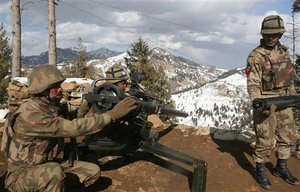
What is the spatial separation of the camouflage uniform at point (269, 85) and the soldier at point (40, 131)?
2163mm

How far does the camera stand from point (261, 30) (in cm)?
589

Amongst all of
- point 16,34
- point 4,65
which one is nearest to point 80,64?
point 4,65

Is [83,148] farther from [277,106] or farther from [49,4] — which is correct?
[49,4]

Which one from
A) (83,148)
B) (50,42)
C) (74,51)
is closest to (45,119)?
(83,148)

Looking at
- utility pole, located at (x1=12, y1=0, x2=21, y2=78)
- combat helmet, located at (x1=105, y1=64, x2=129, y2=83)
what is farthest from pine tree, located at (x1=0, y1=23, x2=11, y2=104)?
combat helmet, located at (x1=105, y1=64, x2=129, y2=83)

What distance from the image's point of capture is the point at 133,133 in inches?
244

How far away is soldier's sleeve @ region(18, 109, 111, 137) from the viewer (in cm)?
445

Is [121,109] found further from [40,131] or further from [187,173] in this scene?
[187,173]

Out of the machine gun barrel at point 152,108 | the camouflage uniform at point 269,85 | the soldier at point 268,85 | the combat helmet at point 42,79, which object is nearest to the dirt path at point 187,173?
the soldier at point 268,85

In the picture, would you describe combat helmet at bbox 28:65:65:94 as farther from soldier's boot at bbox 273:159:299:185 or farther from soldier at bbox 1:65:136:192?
soldier's boot at bbox 273:159:299:185

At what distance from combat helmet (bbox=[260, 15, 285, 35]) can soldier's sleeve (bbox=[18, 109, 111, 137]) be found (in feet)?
9.28

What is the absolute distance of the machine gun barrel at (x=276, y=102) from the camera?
5.61 metres

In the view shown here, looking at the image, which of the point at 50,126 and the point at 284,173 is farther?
the point at 284,173

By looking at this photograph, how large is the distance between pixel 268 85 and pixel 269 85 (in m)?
0.01
